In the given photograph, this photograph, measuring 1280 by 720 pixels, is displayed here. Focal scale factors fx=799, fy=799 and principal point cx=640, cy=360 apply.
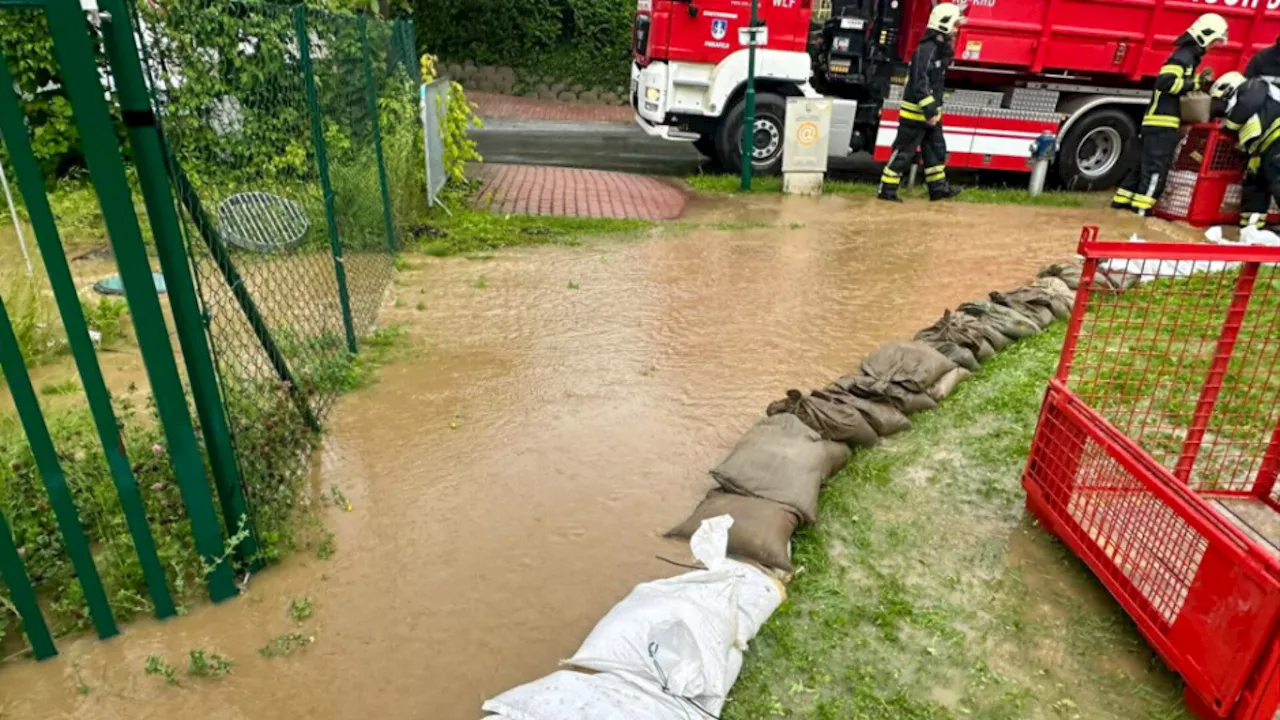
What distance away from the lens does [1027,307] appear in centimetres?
535

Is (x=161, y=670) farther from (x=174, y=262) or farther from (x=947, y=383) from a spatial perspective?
(x=947, y=383)

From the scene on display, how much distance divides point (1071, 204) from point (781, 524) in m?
8.65

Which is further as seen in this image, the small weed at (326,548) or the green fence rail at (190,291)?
the small weed at (326,548)

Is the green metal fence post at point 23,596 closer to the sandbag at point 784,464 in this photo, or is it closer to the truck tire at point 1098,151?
the sandbag at point 784,464

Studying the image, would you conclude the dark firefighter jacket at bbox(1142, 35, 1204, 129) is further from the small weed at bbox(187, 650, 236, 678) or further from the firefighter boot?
the small weed at bbox(187, 650, 236, 678)

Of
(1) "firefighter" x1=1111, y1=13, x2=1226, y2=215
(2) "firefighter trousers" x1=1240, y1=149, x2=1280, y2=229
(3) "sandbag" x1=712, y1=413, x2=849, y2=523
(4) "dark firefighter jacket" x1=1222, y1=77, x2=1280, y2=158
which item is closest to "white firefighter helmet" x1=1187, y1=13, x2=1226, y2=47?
(1) "firefighter" x1=1111, y1=13, x2=1226, y2=215

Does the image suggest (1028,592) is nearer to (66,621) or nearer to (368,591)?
(368,591)

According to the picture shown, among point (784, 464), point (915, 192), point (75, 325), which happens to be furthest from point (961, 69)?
point (75, 325)

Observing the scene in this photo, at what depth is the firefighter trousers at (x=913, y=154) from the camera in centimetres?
894

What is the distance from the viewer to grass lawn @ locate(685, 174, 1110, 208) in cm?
960

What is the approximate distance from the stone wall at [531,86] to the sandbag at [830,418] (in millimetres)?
14707

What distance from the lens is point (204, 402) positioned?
97.0 inches

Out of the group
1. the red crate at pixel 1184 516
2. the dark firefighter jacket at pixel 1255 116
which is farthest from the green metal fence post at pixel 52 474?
the dark firefighter jacket at pixel 1255 116

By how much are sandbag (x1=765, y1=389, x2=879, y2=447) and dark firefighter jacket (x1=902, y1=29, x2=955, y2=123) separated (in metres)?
6.06
